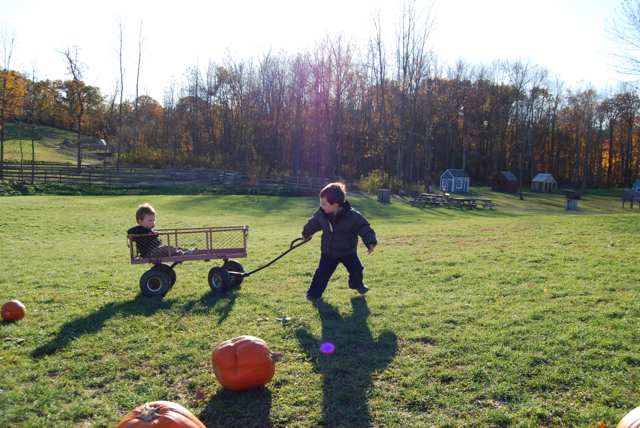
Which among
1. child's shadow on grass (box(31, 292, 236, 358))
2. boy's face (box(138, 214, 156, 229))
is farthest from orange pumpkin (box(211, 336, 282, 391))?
boy's face (box(138, 214, 156, 229))

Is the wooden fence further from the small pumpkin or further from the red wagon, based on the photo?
the small pumpkin

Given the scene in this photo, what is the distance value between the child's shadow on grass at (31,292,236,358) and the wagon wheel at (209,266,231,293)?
0.11 m

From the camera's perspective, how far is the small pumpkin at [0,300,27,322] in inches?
205

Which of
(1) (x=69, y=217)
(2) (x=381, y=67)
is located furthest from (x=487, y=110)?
(1) (x=69, y=217)

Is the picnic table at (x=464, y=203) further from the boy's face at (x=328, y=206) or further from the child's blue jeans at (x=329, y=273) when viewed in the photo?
the boy's face at (x=328, y=206)

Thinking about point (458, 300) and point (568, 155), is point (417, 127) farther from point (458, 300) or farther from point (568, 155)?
point (458, 300)

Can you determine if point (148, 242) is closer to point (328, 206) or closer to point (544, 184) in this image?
point (328, 206)

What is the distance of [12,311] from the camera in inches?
206

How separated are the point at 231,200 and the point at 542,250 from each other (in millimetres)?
25499

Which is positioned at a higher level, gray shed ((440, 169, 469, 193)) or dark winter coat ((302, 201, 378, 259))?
gray shed ((440, 169, 469, 193))

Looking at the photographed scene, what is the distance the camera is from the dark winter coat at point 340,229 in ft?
20.4

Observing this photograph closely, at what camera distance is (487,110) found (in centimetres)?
6769

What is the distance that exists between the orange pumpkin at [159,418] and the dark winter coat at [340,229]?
12.4ft

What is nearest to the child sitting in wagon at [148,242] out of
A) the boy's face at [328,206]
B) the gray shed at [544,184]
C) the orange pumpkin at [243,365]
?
the boy's face at [328,206]
